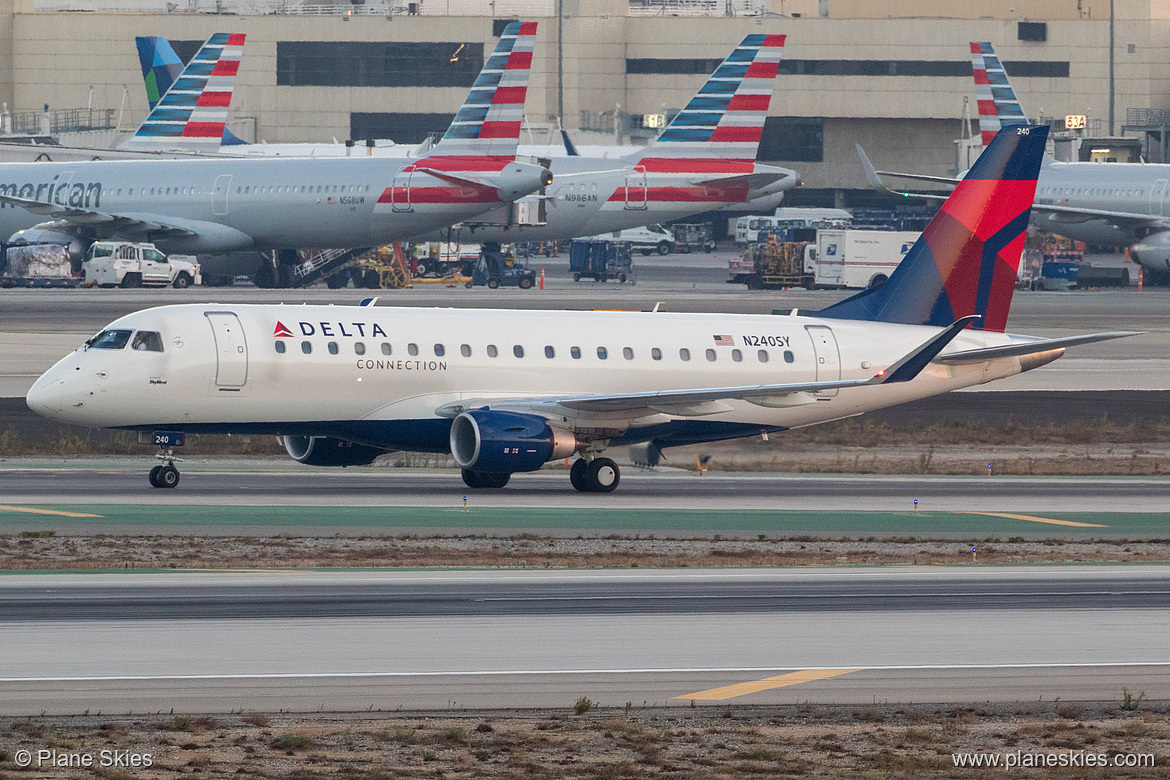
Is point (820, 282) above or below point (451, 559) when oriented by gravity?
above

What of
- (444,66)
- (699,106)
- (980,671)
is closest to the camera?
(980,671)

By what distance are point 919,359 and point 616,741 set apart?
2036 centimetres

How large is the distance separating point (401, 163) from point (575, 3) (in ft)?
285

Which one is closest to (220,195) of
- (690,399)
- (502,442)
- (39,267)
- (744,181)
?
(39,267)

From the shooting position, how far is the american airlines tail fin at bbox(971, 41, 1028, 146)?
11388 cm

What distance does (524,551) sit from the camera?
27.6 m

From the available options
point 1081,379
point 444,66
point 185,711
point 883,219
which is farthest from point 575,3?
point 185,711

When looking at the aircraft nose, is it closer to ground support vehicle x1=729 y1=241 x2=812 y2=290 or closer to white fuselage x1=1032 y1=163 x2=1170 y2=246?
ground support vehicle x1=729 y1=241 x2=812 y2=290

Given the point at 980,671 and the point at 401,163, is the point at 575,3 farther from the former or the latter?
the point at 980,671

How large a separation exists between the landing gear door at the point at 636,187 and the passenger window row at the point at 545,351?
64491 millimetres

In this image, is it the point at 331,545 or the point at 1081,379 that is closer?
the point at 331,545

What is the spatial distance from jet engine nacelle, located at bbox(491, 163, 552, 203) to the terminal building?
71.2 metres

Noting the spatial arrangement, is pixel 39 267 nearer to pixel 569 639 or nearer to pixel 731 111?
pixel 731 111

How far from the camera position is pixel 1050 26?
168625 mm
